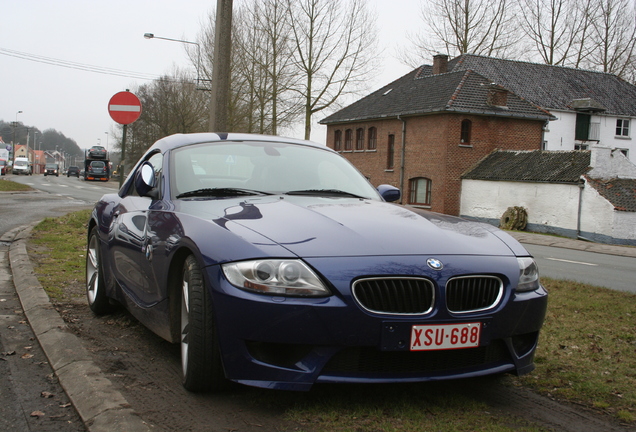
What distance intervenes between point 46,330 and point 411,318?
2.97 m

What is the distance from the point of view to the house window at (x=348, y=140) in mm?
48031

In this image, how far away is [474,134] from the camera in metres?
38.5

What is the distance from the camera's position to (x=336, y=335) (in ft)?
10.1

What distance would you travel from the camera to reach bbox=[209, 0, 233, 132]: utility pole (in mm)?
12391

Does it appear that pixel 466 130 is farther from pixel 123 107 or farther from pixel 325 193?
pixel 325 193

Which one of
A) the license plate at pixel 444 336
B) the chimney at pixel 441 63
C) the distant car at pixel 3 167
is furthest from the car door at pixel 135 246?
the distant car at pixel 3 167

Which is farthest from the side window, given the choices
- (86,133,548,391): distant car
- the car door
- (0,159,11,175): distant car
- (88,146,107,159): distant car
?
(0,159,11,175): distant car

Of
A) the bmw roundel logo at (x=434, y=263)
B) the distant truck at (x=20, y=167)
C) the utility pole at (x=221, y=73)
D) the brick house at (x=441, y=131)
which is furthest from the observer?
the distant truck at (x=20, y=167)

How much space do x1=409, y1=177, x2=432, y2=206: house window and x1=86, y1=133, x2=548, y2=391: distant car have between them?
35766 millimetres

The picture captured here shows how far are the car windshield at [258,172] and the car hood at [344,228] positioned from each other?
261 millimetres

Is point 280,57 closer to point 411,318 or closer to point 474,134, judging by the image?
point 474,134

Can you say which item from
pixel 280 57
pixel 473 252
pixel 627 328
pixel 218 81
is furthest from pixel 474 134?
pixel 473 252

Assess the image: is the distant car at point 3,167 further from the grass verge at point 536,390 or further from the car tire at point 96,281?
the grass verge at point 536,390

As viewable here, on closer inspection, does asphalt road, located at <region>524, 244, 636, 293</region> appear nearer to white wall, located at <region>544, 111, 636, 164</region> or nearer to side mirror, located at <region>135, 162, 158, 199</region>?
side mirror, located at <region>135, 162, 158, 199</region>
